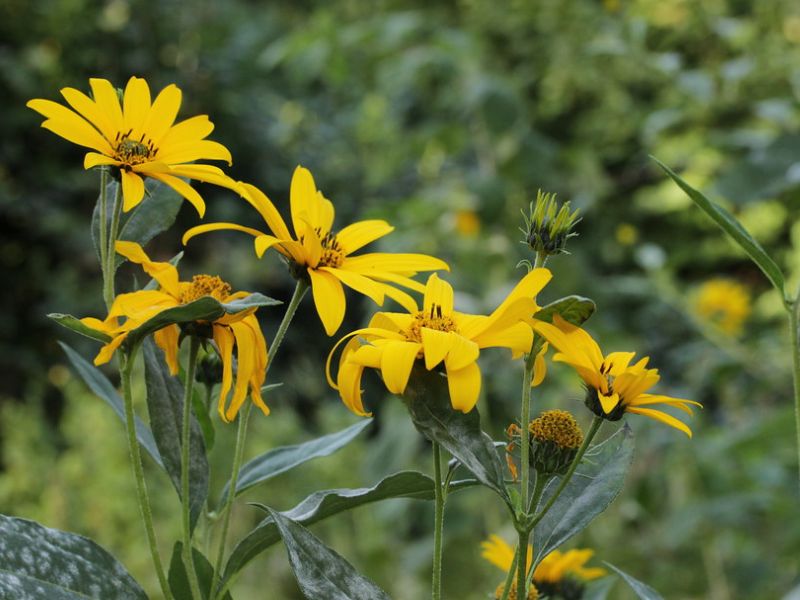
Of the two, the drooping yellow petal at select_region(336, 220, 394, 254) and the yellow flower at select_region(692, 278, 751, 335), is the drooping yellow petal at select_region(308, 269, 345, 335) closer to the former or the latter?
the drooping yellow petal at select_region(336, 220, 394, 254)

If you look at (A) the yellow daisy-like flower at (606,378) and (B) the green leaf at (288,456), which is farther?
(B) the green leaf at (288,456)

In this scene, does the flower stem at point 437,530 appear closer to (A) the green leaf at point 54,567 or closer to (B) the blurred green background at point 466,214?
(A) the green leaf at point 54,567

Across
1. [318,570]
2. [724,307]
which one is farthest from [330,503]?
[724,307]

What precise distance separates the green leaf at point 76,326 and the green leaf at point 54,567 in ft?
0.23

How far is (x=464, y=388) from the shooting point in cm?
34

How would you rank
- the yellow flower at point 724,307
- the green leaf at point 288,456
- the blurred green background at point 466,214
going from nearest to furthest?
1. the green leaf at point 288,456
2. the blurred green background at point 466,214
3. the yellow flower at point 724,307

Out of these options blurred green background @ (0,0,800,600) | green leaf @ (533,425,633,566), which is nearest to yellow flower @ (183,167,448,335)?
green leaf @ (533,425,633,566)

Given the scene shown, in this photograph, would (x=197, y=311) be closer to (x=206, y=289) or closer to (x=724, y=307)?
(x=206, y=289)

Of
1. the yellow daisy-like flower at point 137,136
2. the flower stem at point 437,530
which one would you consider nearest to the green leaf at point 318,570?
the flower stem at point 437,530

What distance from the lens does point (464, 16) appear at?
8.11 feet

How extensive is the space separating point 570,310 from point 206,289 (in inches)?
6.0

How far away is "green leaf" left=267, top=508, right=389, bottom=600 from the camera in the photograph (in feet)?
1.12

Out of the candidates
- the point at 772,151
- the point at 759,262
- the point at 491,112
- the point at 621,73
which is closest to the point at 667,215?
the point at 621,73

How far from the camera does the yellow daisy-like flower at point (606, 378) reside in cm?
35
